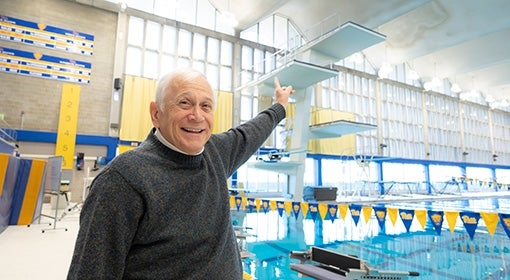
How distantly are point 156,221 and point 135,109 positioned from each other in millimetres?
13253

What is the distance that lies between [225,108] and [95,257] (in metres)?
14.4

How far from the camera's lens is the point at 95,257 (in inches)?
30.0

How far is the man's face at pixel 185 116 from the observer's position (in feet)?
3.24

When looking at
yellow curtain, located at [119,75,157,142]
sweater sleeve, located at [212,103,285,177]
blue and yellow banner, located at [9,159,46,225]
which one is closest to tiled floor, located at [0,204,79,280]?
blue and yellow banner, located at [9,159,46,225]

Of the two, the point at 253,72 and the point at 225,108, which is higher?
the point at 253,72

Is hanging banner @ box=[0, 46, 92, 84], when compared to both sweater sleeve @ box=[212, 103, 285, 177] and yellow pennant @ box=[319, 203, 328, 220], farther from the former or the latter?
sweater sleeve @ box=[212, 103, 285, 177]

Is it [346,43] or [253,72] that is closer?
[346,43]

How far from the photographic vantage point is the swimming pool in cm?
400

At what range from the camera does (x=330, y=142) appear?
17.7 metres

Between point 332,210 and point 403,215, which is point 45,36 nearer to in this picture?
point 332,210

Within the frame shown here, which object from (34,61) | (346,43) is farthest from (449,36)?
(34,61)

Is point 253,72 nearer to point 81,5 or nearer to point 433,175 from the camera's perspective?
point 81,5

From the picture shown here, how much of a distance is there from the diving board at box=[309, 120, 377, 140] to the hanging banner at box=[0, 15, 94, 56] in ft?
33.6

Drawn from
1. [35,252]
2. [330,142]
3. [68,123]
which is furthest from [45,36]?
[330,142]
